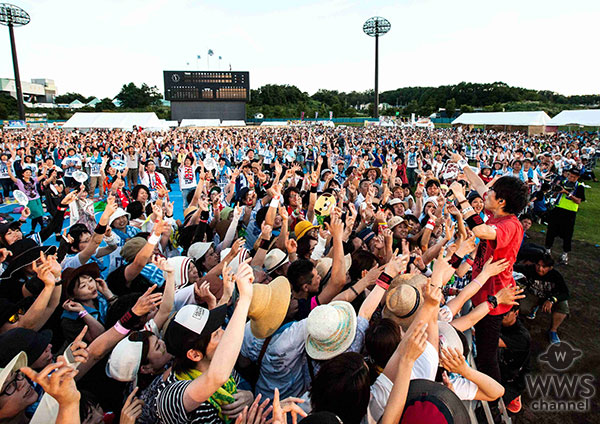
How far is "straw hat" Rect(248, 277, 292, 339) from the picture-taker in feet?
6.81

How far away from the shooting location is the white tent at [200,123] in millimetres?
51281

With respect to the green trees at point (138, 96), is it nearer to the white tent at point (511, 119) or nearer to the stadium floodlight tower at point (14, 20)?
the stadium floodlight tower at point (14, 20)

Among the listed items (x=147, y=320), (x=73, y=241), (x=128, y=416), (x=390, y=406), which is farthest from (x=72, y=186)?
(x=390, y=406)

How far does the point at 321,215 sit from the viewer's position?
18.4 feet

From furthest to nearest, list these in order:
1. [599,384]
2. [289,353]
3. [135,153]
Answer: [135,153] < [599,384] < [289,353]

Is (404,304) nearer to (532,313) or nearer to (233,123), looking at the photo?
(532,313)

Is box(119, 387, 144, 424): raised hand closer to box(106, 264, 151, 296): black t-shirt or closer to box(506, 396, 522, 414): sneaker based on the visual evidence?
box(106, 264, 151, 296): black t-shirt

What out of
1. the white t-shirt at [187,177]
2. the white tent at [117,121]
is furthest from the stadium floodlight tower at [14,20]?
the white t-shirt at [187,177]

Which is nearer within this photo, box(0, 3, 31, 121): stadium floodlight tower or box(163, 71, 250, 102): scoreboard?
box(0, 3, 31, 121): stadium floodlight tower

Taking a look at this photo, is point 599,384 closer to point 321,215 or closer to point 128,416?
point 321,215

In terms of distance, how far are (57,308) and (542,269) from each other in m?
5.02

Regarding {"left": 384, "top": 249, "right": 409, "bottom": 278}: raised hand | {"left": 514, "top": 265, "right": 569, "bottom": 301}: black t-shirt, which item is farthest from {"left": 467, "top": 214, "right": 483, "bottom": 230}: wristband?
{"left": 384, "top": 249, "right": 409, "bottom": 278}: raised hand

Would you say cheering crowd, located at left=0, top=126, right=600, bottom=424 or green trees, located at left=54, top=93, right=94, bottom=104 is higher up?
green trees, located at left=54, top=93, right=94, bottom=104

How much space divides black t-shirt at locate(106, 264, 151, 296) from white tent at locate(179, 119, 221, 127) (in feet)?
166
